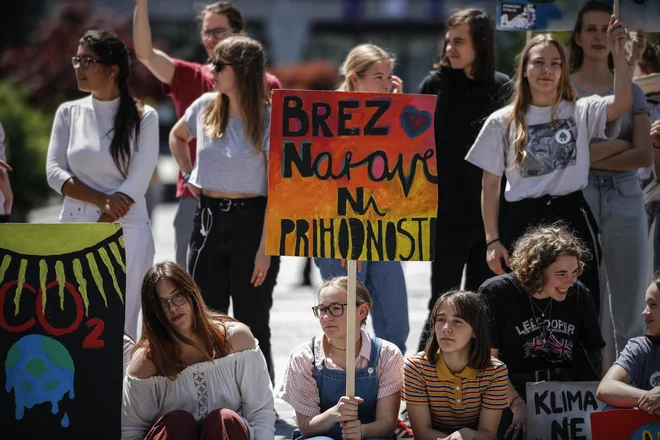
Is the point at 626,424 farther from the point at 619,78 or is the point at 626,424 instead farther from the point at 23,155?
the point at 23,155

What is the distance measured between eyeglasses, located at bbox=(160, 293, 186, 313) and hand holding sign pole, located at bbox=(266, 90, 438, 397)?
420 millimetres

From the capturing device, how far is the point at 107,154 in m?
5.70

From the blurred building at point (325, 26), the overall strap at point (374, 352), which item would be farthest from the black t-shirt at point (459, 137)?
the blurred building at point (325, 26)

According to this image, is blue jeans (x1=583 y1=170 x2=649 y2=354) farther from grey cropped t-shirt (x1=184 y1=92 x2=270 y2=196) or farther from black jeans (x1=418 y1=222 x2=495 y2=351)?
grey cropped t-shirt (x1=184 y1=92 x2=270 y2=196)

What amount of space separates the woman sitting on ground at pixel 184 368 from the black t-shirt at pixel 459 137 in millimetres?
1842

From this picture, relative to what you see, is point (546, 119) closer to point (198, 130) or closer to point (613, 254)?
point (613, 254)

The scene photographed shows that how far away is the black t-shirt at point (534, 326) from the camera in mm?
4875

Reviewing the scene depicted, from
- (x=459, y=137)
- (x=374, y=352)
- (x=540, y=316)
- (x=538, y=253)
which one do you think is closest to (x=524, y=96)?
(x=459, y=137)

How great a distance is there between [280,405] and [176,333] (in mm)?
1727

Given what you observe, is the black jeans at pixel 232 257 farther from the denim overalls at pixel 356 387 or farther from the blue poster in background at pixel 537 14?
the blue poster in background at pixel 537 14

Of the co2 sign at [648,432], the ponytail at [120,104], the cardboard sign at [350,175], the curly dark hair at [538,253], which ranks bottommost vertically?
the co2 sign at [648,432]

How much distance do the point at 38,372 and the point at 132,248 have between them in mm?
1268

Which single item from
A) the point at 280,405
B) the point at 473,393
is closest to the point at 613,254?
the point at 473,393

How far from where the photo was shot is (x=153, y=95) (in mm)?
29953
